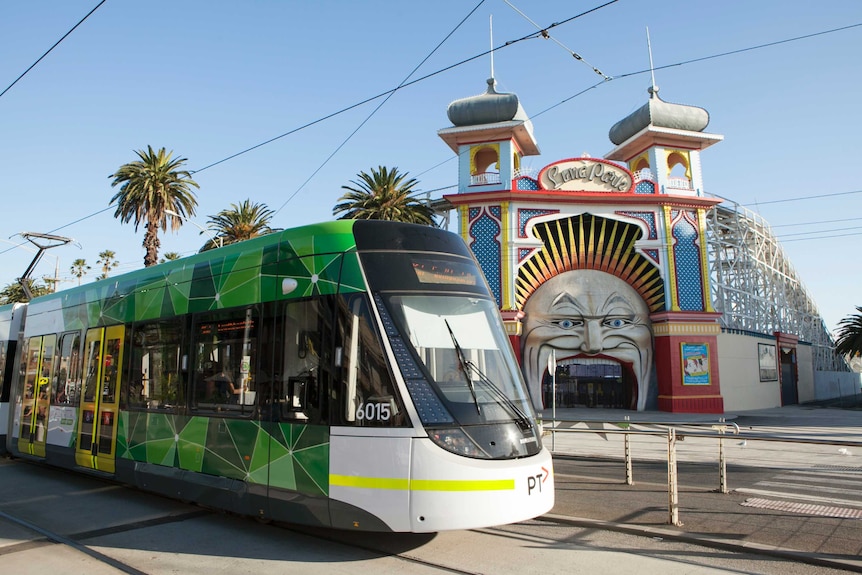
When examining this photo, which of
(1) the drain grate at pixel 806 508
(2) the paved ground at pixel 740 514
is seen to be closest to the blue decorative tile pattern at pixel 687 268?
(2) the paved ground at pixel 740 514

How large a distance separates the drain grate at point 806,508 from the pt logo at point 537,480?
170 inches

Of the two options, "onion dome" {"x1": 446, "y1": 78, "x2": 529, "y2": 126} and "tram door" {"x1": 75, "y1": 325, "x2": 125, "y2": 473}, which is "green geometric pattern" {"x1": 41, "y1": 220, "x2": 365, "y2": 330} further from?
"onion dome" {"x1": 446, "y1": 78, "x2": 529, "y2": 126}

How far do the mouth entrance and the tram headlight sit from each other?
93.0 feet

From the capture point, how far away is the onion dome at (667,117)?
1344 inches

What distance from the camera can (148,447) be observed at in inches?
366

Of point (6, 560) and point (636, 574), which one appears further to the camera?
point (6, 560)

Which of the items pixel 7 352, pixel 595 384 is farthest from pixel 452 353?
pixel 595 384

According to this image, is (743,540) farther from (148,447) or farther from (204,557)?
(148,447)

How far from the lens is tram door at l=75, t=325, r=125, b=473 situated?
33.8 ft

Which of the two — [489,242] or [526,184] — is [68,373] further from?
[526,184]

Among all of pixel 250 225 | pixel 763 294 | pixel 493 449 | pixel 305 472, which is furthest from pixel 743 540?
pixel 763 294

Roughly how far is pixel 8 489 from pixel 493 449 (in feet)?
31.3

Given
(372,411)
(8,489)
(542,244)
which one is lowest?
(8,489)

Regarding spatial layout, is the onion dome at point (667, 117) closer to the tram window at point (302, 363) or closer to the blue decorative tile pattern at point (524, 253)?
the blue decorative tile pattern at point (524, 253)
